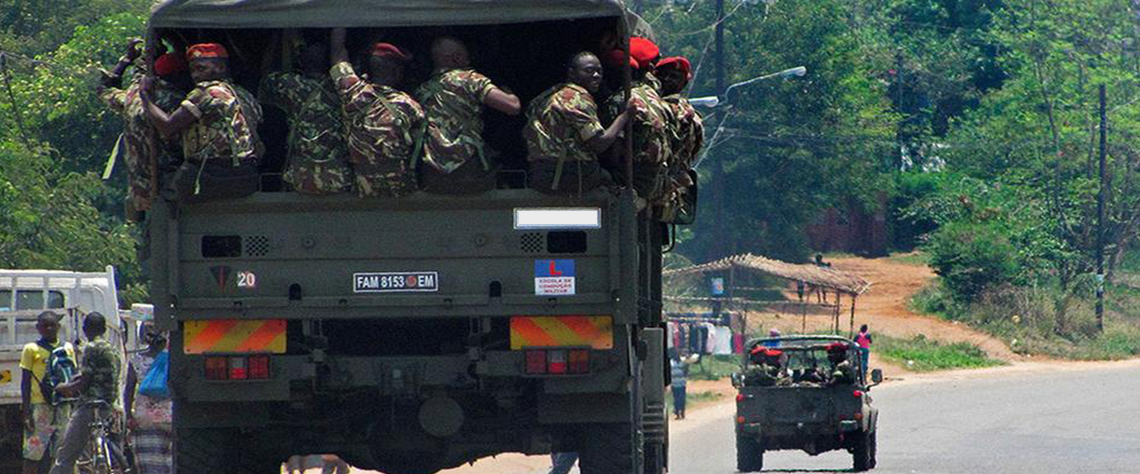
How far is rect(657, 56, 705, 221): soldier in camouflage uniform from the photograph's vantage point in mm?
11219

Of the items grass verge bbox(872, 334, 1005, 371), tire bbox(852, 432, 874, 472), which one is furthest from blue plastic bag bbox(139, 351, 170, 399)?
grass verge bbox(872, 334, 1005, 371)

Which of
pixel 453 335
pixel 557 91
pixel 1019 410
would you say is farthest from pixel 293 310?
pixel 1019 410

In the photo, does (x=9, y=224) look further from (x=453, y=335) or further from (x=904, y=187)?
(x=904, y=187)

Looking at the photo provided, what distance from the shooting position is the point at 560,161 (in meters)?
10.0

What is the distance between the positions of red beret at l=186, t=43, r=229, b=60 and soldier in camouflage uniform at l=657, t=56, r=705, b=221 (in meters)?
2.41

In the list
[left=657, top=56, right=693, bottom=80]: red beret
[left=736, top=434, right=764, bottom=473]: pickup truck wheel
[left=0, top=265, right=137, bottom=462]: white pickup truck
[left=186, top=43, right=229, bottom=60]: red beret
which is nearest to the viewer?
[left=186, top=43, right=229, bottom=60]: red beret

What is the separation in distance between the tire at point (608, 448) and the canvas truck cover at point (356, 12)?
7.16ft

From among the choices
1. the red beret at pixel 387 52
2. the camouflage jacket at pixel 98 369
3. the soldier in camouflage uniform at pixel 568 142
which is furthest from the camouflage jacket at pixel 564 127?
the camouflage jacket at pixel 98 369

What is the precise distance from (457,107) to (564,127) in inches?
22.1

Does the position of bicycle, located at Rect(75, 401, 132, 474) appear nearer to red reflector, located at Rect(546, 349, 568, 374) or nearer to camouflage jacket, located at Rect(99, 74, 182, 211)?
camouflage jacket, located at Rect(99, 74, 182, 211)

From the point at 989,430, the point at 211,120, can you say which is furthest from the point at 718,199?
the point at 211,120

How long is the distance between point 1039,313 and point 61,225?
106 ft

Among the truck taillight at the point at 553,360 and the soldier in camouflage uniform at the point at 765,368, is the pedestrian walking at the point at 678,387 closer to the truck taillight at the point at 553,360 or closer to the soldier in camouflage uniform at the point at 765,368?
the soldier in camouflage uniform at the point at 765,368

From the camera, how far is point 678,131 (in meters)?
11.2
